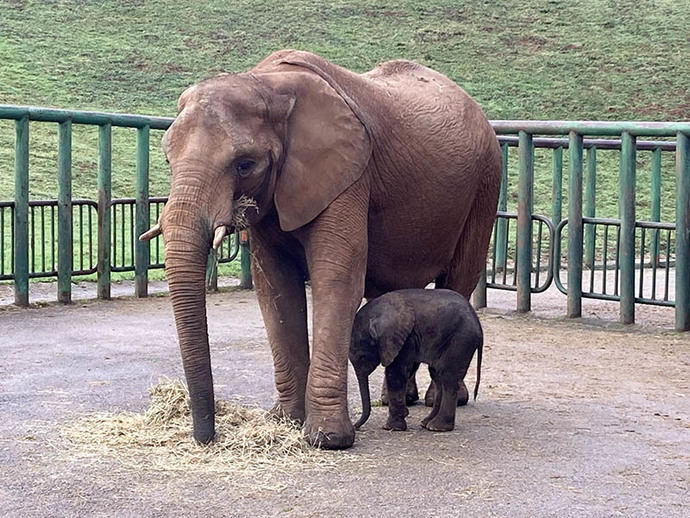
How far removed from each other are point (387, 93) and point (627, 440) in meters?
2.21

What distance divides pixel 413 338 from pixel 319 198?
0.87m

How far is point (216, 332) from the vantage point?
1084 cm

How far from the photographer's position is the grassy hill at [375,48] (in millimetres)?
25406

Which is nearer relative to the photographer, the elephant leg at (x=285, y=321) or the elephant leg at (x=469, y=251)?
the elephant leg at (x=285, y=321)

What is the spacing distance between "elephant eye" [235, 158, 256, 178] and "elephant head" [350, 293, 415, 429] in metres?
1.03

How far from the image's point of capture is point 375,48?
28203mm

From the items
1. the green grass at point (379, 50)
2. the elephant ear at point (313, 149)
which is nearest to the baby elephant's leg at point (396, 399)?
the elephant ear at point (313, 149)

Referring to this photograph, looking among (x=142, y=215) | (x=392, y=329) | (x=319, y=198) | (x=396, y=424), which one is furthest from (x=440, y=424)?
(x=142, y=215)

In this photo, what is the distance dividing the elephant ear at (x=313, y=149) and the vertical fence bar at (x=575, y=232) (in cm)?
529

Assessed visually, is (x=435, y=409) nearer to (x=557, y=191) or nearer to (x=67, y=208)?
(x=557, y=191)

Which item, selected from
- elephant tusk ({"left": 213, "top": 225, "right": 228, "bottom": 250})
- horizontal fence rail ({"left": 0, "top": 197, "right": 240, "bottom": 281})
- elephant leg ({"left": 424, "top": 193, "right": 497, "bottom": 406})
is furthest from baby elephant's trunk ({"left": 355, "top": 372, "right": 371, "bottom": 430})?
horizontal fence rail ({"left": 0, "top": 197, "right": 240, "bottom": 281})

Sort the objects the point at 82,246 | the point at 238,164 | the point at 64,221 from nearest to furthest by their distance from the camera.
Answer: the point at 238,164 < the point at 64,221 < the point at 82,246

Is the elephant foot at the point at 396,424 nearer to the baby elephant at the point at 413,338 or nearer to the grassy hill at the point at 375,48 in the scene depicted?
the baby elephant at the point at 413,338

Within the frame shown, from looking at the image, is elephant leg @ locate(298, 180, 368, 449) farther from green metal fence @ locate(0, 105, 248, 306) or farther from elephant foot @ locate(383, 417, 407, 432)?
green metal fence @ locate(0, 105, 248, 306)
